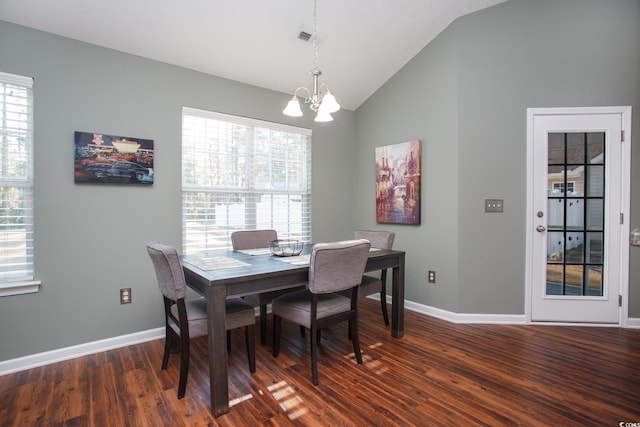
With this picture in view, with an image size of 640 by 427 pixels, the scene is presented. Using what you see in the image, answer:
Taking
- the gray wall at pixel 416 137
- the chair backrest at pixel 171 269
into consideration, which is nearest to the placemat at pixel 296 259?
the chair backrest at pixel 171 269

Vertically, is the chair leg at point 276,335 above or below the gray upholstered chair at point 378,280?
below

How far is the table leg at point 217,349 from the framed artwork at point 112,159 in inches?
61.7

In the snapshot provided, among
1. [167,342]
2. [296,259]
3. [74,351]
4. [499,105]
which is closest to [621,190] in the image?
[499,105]

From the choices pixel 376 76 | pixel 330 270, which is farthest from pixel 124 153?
pixel 376 76

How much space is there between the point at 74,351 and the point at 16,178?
1396mm

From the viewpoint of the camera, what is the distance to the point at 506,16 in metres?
3.09

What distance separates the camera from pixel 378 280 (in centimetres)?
311

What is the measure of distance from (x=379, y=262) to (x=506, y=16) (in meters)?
2.70

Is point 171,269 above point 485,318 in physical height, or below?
above

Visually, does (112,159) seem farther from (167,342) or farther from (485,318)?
(485,318)

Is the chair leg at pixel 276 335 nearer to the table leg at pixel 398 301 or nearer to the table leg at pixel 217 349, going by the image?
the table leg at pixel 217 349

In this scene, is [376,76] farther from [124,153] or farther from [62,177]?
[62,177]

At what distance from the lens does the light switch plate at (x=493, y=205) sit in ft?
10.4

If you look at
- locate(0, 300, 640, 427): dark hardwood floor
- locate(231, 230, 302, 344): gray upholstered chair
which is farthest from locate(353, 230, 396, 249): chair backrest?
locate(231, 230, 302, 344): gray upholstered chair
